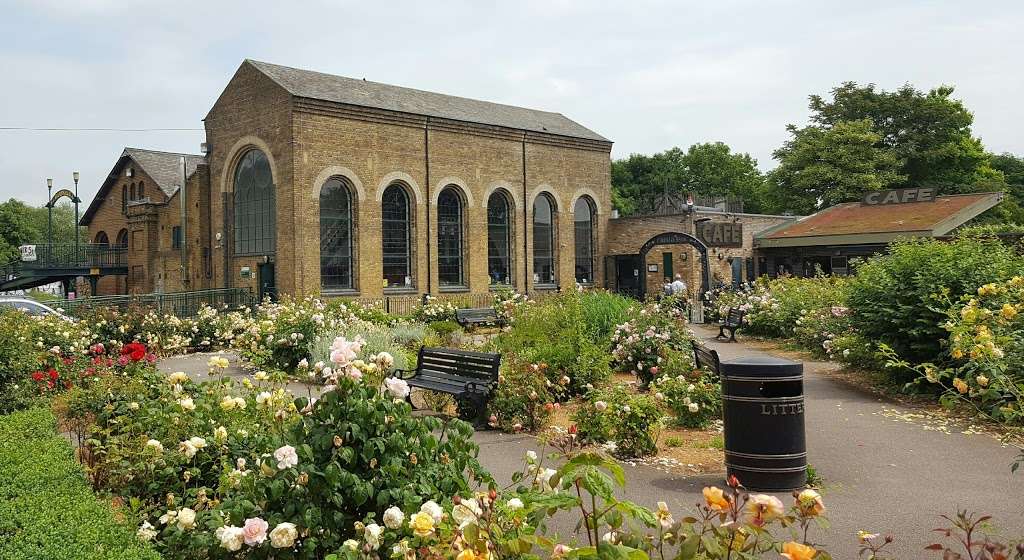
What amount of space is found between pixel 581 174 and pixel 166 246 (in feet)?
58.3

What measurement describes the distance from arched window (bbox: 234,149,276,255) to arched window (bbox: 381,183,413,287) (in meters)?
3.81

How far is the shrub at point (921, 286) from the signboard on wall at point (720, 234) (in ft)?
58.7

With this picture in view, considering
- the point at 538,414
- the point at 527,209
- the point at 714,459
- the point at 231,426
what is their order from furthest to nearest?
the point at 527,209
the point at 538,414
the point at 714,459
the point at 231,426

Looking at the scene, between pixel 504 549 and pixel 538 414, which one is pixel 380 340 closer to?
pixel 538 414

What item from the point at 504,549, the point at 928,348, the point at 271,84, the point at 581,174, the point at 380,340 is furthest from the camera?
the point at 581,174

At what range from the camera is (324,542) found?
3.58 meters

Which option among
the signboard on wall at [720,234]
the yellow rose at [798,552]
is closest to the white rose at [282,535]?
the yellow rose at [798,552]

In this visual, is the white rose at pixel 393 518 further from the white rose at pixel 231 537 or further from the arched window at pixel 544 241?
the arched window at pixel 544 241

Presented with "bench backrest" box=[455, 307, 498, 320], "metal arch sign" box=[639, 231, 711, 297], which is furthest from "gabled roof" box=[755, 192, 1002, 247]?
"bench backrest" box=[455, 307, 498, 320]

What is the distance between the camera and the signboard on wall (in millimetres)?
29359

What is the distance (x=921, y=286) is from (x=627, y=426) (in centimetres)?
564

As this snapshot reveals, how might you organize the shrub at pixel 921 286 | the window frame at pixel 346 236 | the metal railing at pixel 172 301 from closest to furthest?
the shrub at pixel 921 286, the metal railing at pixel 172 301, the window frame at pixel 346 236

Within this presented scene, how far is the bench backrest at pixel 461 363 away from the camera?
894 cm

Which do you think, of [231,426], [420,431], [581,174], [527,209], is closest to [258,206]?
[527,209]
